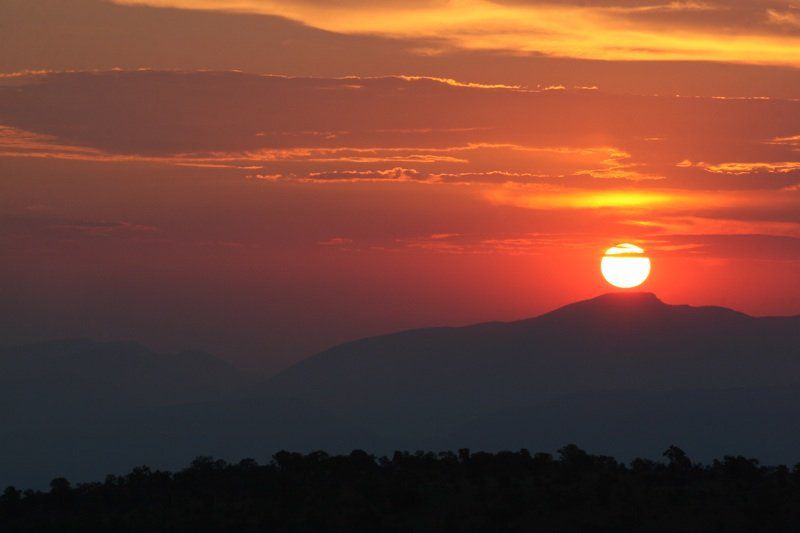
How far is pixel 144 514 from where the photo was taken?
60.5 metres

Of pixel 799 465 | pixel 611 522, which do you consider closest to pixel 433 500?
pixel 611 522

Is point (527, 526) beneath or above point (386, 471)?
beneath

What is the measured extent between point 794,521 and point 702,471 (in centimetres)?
1259

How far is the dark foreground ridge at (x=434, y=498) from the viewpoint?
53688 mm

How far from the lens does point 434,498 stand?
5891 centimetres

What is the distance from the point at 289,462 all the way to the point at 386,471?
7.16m

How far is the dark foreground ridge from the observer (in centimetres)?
5369

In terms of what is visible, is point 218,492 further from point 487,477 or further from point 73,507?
point 487,477

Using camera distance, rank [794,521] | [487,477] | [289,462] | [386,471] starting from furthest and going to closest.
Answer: [289,462]
[386,471]
[487,477]
[794,521]

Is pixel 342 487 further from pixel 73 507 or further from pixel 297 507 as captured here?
pixel 73 507

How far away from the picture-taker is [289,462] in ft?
234

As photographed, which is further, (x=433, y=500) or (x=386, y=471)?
Result: (x=386, y=471)

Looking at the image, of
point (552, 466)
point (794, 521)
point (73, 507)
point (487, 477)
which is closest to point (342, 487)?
point (487, 477)

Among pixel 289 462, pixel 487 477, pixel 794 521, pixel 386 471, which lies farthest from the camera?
pixel 289 462
